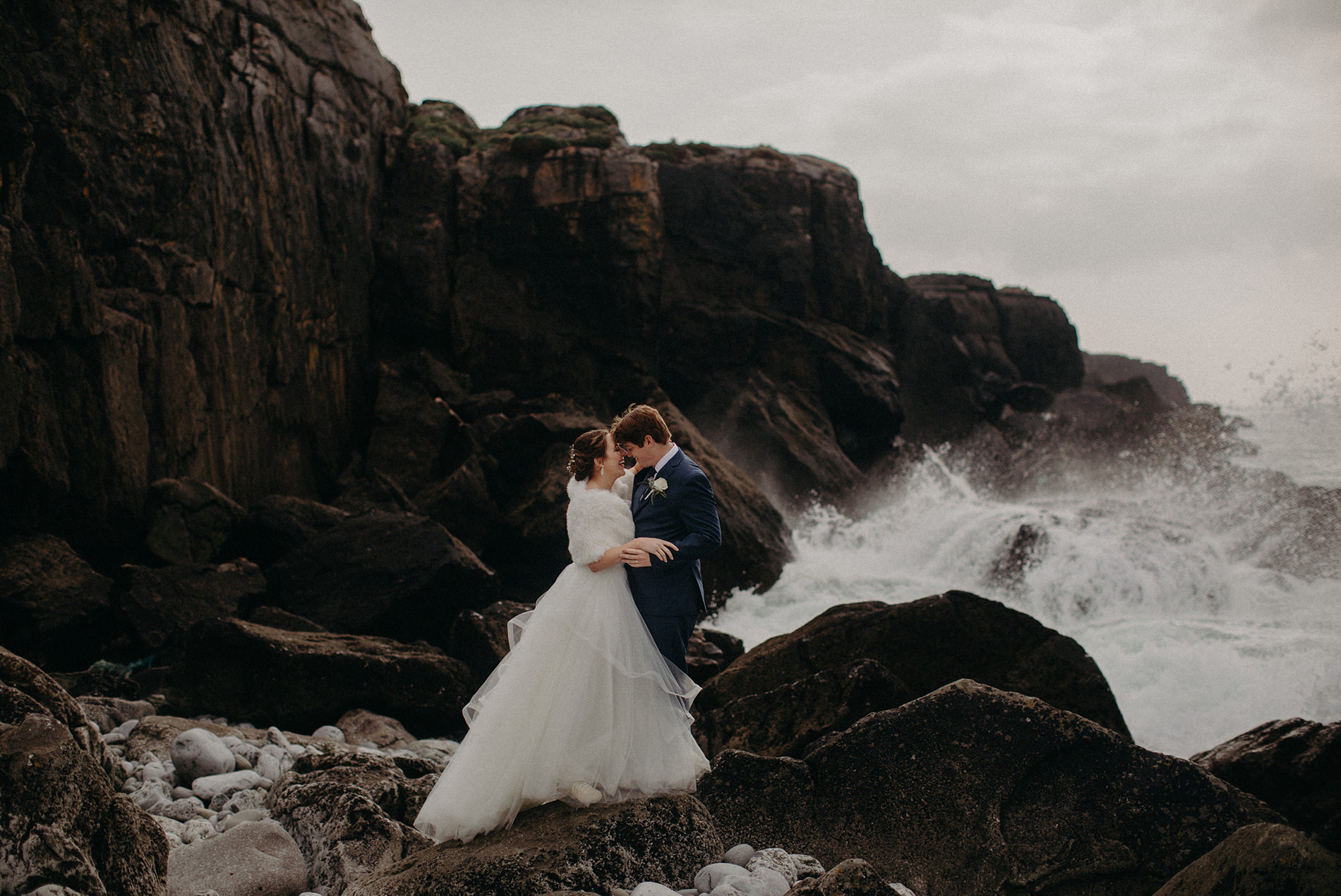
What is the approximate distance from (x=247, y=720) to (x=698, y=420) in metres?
18.4

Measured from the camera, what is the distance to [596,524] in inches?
182

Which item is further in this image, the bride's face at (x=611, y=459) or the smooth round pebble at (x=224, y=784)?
the smooth round pebble at (x=224, y=784)

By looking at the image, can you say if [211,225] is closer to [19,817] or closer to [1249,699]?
[19,817]

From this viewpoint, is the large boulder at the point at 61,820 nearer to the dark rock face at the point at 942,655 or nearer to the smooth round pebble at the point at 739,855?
the smooth round pebble at the point at 739,855

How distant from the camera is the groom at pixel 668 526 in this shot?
4.61 m

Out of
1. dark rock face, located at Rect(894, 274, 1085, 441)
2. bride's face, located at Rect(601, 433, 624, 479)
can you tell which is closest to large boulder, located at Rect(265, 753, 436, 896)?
bride's face, located at Rect(601, 433, 624, 479)

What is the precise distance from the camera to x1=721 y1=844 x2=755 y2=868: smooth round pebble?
191 inches

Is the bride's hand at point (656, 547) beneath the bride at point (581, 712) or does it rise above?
above

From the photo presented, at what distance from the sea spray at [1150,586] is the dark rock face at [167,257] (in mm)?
9287

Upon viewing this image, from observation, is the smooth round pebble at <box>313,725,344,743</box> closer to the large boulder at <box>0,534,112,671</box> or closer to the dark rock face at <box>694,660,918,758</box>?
the dark rock face at <box>694,660,918,758</box>

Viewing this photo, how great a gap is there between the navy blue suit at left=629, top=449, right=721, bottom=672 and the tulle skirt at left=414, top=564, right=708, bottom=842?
0.29 ft

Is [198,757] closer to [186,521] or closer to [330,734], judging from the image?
[330,734]

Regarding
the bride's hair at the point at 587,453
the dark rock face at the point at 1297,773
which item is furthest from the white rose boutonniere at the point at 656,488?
the dark rock face at the point at 1297,773

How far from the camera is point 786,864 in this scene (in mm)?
4707
